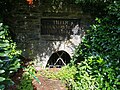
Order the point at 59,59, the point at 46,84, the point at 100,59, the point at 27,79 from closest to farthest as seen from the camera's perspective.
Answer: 1. the point at 100,59
2. the point at 27,79
3. the point at 46,84
4. the point at 59,59

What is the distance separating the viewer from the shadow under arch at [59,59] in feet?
24.0

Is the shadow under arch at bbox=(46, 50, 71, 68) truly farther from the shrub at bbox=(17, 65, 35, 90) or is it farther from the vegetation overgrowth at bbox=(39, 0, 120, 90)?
the shrub at bbox=(17, 65, 35, 90)

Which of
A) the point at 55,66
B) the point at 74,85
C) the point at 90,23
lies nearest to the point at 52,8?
the point at 90,23

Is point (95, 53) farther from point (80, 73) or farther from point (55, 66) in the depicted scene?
point (55, 66)

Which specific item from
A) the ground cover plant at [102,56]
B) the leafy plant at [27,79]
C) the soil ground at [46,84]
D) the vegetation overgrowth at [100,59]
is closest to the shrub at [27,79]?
the leafy plant at [27,79]

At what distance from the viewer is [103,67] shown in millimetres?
4652

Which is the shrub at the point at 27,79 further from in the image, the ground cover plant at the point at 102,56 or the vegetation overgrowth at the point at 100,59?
the ground cover plant at the point at 102,56

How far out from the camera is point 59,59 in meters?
7.36

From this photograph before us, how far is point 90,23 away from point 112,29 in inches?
51.9

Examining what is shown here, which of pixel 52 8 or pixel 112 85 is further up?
pixel 52 8

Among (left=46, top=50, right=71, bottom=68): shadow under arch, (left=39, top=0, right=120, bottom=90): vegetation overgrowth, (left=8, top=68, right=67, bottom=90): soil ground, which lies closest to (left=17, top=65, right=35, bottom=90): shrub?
(left=8, top=68, right=67, bottom=90): soil ground

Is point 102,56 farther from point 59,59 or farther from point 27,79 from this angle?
point 59,59

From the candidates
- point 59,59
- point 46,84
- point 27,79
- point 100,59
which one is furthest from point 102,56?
point 59,59

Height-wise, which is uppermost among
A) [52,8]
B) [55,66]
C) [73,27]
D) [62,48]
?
[52,8]
